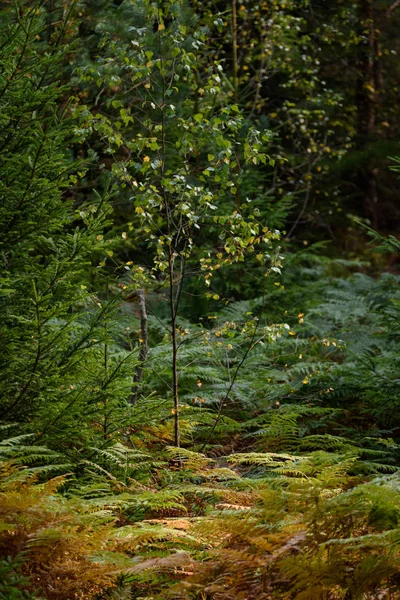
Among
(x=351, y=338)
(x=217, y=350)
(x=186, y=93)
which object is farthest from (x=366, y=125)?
(x=217, y=350)

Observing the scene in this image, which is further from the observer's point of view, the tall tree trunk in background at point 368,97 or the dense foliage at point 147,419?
the tall tree trunk in background at point 368,97

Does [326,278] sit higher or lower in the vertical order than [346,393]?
lower

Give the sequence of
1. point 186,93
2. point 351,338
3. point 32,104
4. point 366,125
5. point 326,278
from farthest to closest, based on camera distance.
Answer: point 366,125 < point 326,278 < point 186,93 < point 351,338 < point 32,104

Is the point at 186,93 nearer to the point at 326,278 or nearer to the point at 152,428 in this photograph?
the point at 326,278

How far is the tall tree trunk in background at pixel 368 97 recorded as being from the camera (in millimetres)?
13523

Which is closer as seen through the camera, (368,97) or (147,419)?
(147,419)

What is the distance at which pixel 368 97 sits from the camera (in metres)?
14.2

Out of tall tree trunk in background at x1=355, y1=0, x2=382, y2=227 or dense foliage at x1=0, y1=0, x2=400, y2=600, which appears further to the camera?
tall tree trunk in background at x1=355, y1=0, x2=382, y2=227

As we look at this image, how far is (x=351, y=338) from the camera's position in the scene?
23.2 ft

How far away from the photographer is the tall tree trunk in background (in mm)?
13523

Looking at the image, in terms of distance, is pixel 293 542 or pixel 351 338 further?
pixel 351 338

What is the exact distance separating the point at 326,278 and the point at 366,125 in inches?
218

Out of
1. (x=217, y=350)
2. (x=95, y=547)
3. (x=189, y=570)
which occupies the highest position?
(x=95, y=547)

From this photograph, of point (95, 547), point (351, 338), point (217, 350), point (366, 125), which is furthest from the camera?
point (366, 125)
